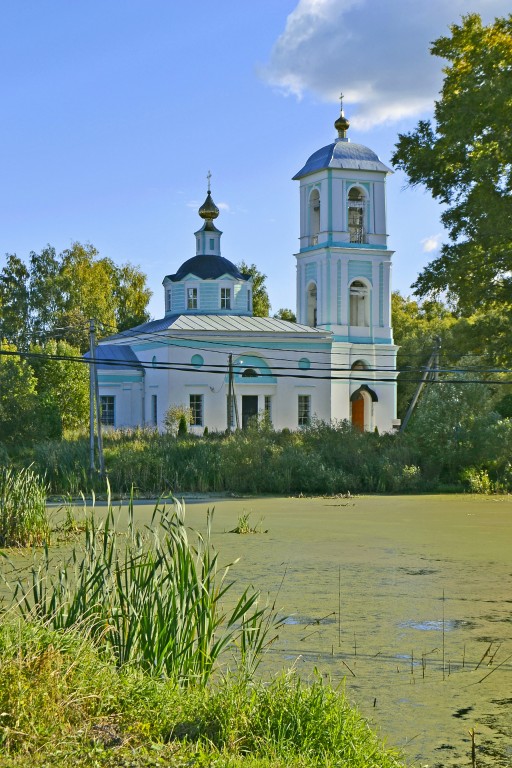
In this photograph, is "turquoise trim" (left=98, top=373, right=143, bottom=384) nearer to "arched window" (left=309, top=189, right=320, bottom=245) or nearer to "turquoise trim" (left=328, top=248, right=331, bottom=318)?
"turquoise trim" (left=328, top=248, right=331, bottom=318)

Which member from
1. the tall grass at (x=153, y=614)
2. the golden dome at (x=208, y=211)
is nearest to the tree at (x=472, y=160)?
the tall grass at (x=153, y=614)

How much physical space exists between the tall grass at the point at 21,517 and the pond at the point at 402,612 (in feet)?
7.44

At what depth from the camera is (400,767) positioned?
217 inches

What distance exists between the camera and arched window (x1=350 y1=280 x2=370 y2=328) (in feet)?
162

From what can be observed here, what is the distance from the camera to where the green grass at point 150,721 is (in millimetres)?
5383

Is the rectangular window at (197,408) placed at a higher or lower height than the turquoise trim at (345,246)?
lower

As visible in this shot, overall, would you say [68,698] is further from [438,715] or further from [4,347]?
[4,347]

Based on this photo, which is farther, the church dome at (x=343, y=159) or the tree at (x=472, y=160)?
the church dome at (x=343, y=159)

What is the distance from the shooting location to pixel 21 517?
1467 centimetres

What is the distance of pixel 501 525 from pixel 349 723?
43.4ft

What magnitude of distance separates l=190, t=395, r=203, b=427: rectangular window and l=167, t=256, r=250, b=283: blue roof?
675 cm

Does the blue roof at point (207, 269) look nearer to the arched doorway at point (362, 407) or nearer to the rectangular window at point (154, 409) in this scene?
the rectangular window at point (154, 409)

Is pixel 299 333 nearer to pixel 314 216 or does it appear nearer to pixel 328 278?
pixel 328 278

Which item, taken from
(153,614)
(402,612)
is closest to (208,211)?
(402,612)
